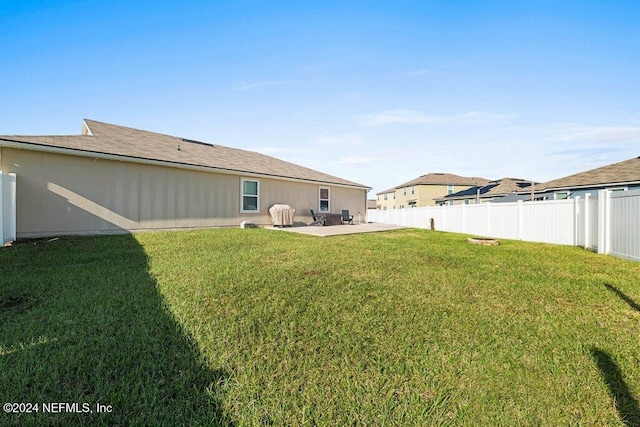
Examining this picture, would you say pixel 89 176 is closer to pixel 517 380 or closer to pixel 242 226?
pixel 242 226

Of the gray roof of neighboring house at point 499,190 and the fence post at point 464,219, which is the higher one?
the gray roof of neighboring house at point 499,190

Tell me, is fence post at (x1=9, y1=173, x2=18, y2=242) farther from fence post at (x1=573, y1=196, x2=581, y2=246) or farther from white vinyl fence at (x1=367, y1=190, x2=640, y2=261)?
fence post at (x1=573, y1=196, x2=581, y2=246)

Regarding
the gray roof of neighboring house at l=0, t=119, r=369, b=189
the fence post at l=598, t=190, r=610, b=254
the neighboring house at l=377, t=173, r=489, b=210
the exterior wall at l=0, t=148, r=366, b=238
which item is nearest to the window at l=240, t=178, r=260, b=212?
the exterior wall at l=0, t=148, r=366, b=238

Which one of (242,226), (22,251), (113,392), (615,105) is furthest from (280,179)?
(615,105)

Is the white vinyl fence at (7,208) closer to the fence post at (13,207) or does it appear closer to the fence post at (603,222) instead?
the fence post at (13,207)

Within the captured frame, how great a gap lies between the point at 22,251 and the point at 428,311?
9002 millimetres

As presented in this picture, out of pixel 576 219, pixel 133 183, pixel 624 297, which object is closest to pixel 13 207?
pixel 133 183

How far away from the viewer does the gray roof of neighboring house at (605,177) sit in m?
16.5

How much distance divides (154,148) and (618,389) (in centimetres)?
1421

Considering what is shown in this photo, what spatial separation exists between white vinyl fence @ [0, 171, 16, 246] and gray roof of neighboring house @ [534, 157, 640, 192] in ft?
85.8

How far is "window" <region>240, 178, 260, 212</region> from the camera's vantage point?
13.6 meters

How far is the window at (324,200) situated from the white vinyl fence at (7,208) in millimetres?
12579

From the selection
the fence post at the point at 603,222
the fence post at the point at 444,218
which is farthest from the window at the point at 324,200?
the fence post at the point at 603,222

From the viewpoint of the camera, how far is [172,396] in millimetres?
2291
